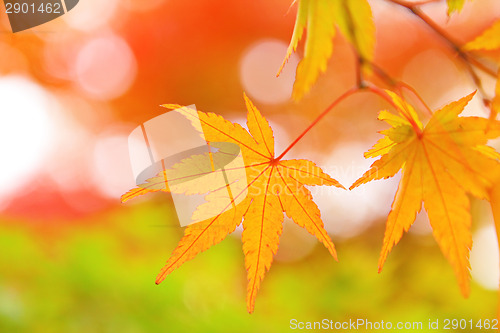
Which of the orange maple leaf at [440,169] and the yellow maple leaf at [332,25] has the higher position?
the yellow maple leaf at [332,25]

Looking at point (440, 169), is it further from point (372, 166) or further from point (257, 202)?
point (257, 202)

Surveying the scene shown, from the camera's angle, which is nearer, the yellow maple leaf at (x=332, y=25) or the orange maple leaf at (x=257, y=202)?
the yellow maple leaf at (x=332, y=25)

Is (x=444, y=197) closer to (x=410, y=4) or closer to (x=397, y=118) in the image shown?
(x=397, y=118)

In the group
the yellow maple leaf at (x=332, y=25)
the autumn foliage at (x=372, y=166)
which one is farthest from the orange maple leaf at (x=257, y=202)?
the yellow maple leaf at (x=332, y=25)

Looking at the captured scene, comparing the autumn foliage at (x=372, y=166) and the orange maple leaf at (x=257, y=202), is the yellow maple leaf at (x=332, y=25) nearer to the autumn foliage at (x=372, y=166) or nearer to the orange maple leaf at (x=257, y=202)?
the autumn foliage at (x=372, y=166)

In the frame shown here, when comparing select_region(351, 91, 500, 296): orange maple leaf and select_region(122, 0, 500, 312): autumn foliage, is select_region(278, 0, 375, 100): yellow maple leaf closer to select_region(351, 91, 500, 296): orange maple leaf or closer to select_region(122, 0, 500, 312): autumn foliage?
select_region(122, 0, 500, 312): autumn foliage

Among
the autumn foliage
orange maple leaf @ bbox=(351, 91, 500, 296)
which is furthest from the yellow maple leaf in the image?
orange maple leaf @ bbox=(351, 91, 500, 296)

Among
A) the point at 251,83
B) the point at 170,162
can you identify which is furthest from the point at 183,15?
the point at 170,162
